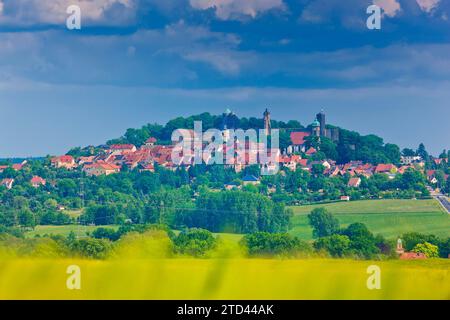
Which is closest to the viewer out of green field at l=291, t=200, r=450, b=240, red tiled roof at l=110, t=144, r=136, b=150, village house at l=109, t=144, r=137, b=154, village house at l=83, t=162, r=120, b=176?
green field at l=291, t=200, r=450, b=240

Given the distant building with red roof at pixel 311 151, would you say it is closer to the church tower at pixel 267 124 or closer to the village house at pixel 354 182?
the church tower at pixel 267 124

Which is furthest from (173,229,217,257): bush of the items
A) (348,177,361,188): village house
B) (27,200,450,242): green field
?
(348,177,361,188): village house

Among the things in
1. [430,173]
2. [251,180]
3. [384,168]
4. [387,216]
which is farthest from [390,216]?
[384,168]

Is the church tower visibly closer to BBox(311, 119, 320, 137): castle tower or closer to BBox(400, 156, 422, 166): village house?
BBox(311, 119, 320, 137): castle tower

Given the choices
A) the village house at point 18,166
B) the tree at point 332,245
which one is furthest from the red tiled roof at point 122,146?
the tree at point 332,245

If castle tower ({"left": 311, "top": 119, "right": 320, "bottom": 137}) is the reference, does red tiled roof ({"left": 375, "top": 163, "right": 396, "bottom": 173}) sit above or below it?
below

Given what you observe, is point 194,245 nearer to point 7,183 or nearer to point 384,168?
point 7,183
